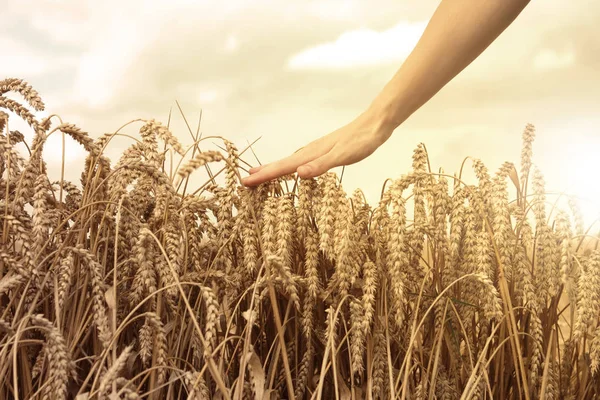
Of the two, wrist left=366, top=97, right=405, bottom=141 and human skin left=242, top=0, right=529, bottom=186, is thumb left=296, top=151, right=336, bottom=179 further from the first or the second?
wrist left=366, top=97, right=405, bottom=141

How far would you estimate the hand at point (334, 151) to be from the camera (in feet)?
5.51

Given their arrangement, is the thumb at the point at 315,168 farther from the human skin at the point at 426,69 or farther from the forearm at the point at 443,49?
the forearm at the point at 443,49

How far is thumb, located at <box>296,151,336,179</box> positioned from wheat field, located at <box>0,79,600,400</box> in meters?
0.03

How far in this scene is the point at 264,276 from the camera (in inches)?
63.7

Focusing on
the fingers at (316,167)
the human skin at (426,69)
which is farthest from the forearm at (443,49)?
the fingers at (316,167)

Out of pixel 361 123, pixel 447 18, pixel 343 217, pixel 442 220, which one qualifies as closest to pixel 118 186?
pixel 343 217

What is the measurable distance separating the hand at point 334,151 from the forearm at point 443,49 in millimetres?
35

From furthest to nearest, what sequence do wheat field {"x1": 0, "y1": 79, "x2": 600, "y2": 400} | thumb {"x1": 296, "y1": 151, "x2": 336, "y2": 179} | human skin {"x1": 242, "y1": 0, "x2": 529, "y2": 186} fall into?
human skin {"x1": 242, "y1": 0, "x2": 529, "y2": 186} → thumb {"x1": 296, "y1": 151, "x2": 336, "y2": 179} → wheat field {"x1": 0, "y1": 79, "x2": 600, "y2": 400}

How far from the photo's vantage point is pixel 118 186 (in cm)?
162

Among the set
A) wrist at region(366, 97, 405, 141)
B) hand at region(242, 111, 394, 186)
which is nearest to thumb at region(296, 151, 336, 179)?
hand at region(242, 111, 394, 186)

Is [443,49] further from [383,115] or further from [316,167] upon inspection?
[316,167]

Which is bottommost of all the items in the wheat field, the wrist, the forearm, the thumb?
the wheat field

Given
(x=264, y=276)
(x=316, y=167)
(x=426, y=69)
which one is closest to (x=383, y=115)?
(x=426, y=69)

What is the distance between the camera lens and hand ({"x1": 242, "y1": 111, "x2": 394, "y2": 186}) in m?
1.68
